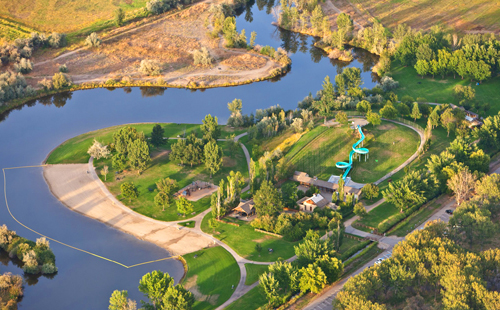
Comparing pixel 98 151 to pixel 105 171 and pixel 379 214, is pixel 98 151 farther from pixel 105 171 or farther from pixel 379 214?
pixel 379 214

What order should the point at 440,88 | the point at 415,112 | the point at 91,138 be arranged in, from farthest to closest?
the point at 440,88, the point at 415,112, the point at 91,138

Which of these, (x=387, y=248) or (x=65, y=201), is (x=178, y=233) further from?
(x=387, y=248)

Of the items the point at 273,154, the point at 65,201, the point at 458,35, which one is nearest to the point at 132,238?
the point at 65,201

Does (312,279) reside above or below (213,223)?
above

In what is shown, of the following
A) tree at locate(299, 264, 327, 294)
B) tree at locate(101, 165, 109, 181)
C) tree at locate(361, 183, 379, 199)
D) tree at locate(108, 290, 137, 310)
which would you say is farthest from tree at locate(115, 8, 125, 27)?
tree at locate(299, 264, 327, 294)

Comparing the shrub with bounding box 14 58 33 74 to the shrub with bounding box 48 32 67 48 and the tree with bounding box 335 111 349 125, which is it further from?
the tree with bounding box 335 111 349 125

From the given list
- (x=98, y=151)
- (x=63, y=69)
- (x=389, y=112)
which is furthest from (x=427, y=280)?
(x=63, y=69)
